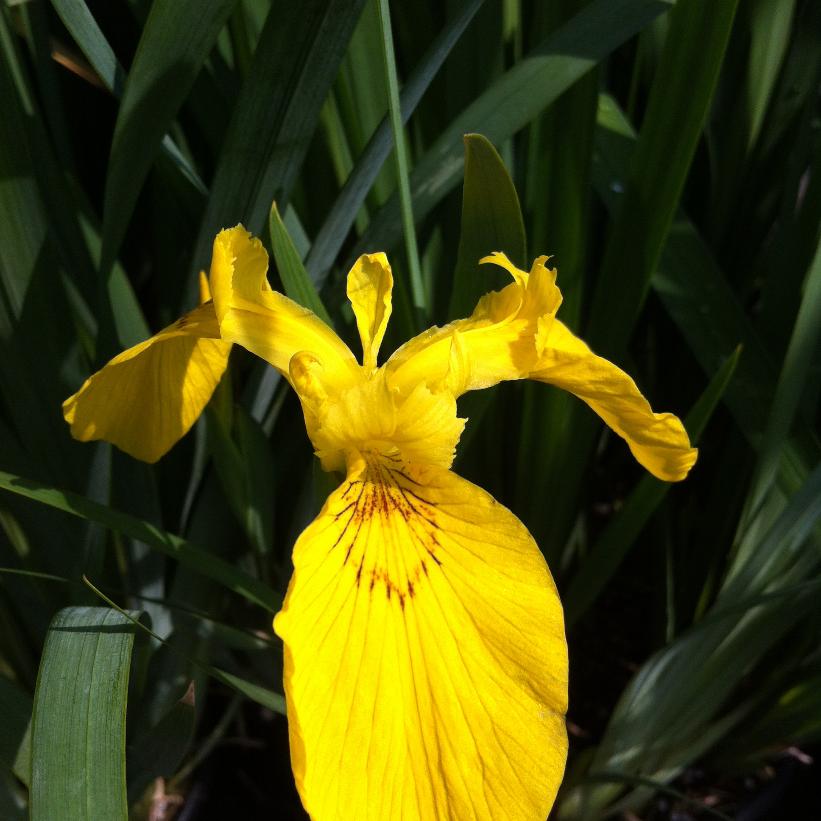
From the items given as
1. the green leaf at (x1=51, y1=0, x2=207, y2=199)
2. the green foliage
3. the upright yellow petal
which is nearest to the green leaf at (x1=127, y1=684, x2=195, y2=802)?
the green foliage

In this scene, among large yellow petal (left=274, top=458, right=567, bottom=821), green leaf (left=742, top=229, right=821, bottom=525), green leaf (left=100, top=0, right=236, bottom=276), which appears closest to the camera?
large yellow petal (left=274, top=458, right=567, bottom=821)

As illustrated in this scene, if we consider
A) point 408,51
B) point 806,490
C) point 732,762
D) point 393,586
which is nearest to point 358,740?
point 393,586

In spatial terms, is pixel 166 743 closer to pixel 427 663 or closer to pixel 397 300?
pixel 427 663

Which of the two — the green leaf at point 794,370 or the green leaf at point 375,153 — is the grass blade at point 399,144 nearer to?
the green leaf at point 375,153

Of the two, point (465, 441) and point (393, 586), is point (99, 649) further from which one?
point (465, 441)

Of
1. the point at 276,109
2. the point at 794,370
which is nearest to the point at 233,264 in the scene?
the point at 276,109

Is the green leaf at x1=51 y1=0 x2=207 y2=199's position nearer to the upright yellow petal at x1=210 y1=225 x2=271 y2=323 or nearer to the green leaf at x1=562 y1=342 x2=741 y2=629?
the upright yellow petal at x1=210 y1=225 x2=271 y2=323

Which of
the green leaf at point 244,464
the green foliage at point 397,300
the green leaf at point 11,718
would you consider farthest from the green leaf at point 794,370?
the green leaf at point 11,718

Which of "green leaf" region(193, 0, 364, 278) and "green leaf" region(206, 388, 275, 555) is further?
"green leaf" region(206, 388, 275, 555)
